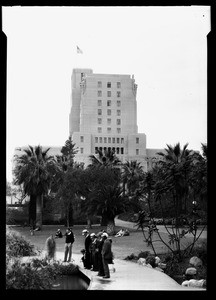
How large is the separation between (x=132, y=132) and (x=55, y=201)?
7.05 m

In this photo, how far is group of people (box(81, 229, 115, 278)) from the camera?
15047mm

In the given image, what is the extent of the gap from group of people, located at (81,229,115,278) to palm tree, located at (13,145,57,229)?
8911mm

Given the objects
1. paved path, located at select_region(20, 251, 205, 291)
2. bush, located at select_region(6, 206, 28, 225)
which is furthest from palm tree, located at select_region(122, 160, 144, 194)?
bush, located at select_region(6, 206, 28, 225)

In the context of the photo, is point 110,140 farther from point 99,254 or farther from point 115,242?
point 99,254

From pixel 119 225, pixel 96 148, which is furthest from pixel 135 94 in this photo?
pixel 119 225

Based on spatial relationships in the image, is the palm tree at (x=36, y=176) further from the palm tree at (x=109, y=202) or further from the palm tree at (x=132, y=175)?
the palm tree at (x=132, y=175)

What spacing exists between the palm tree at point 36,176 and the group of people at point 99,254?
8911 mm

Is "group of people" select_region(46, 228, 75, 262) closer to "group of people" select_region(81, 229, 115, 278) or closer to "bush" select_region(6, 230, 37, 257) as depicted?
Answer: "group of people" select_region(81, 229, 115, 278)

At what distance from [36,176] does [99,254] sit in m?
12.8

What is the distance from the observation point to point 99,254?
15.9 meters

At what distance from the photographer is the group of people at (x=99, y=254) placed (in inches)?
592

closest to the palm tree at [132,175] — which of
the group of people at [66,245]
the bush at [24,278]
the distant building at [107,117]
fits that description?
the distant building at [107,117]

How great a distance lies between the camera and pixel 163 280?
1484cm
